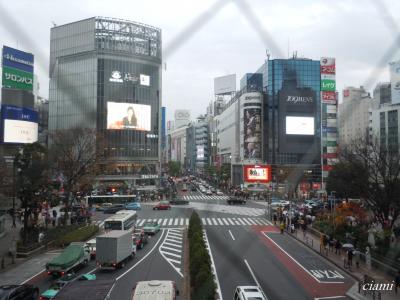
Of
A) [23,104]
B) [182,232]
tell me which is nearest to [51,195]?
[182,232]

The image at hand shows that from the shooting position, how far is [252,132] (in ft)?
116

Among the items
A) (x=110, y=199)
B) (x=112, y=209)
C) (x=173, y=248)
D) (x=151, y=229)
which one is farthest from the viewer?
(x=110, y=199)

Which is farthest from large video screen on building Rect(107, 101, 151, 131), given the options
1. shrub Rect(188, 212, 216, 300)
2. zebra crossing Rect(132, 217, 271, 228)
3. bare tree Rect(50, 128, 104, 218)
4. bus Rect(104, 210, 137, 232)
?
shrub Rect(188, 212, 216, 300)

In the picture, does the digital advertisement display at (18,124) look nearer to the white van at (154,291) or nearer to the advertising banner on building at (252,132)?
the advertising banner on building at (252,132)

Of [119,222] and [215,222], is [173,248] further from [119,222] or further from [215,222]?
[215,222]

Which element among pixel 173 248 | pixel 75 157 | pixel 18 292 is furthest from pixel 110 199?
pixel 18 292

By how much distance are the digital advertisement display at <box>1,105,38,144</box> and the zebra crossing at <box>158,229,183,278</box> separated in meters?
13.4

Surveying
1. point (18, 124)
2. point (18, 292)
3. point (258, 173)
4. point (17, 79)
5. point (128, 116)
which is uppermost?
point (17, 79)

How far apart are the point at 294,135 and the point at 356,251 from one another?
75.0 feet

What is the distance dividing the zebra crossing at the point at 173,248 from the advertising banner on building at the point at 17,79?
43.8 ft

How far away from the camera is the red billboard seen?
109ft

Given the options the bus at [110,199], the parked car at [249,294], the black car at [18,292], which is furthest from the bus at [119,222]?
the bus at [110,199]

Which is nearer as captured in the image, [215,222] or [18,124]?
[215,222]

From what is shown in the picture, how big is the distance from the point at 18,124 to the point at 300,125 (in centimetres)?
1900
